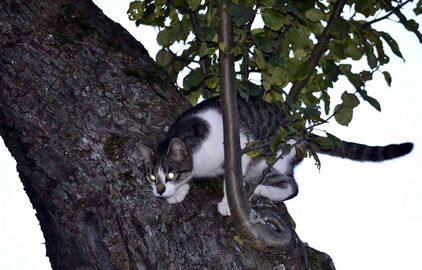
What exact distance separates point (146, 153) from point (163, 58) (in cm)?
129

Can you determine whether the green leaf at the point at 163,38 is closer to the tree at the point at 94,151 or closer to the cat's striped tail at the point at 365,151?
the tree at the point at 94,151

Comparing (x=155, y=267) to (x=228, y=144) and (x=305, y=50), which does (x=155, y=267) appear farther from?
(x=305, y=50)

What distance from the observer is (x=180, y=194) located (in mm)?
4238

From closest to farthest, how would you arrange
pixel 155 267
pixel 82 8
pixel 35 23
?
pixel 155 267, pixel 35 23, pixel 82 8

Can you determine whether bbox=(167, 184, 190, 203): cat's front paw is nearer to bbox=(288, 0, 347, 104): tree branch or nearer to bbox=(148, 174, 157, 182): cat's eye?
bbox=(148, 174, 157, 182): cat's eye

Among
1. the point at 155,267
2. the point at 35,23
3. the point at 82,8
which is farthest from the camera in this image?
the point at 82,8

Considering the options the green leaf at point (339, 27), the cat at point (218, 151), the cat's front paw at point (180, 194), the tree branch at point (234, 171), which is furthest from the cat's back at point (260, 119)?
the tree branch at point (234, 171)

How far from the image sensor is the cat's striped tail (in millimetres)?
5129

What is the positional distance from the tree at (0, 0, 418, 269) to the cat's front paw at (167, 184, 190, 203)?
6 cm

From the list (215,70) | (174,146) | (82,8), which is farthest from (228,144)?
(82,8)

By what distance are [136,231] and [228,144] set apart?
744 millimetres

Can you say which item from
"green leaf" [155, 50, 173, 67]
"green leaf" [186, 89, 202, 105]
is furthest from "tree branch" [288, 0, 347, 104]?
"green leaf" [186, 89, 202, 105]

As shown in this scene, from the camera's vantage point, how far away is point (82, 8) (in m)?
4.77

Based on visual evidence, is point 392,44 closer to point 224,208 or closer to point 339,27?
point 339,27
